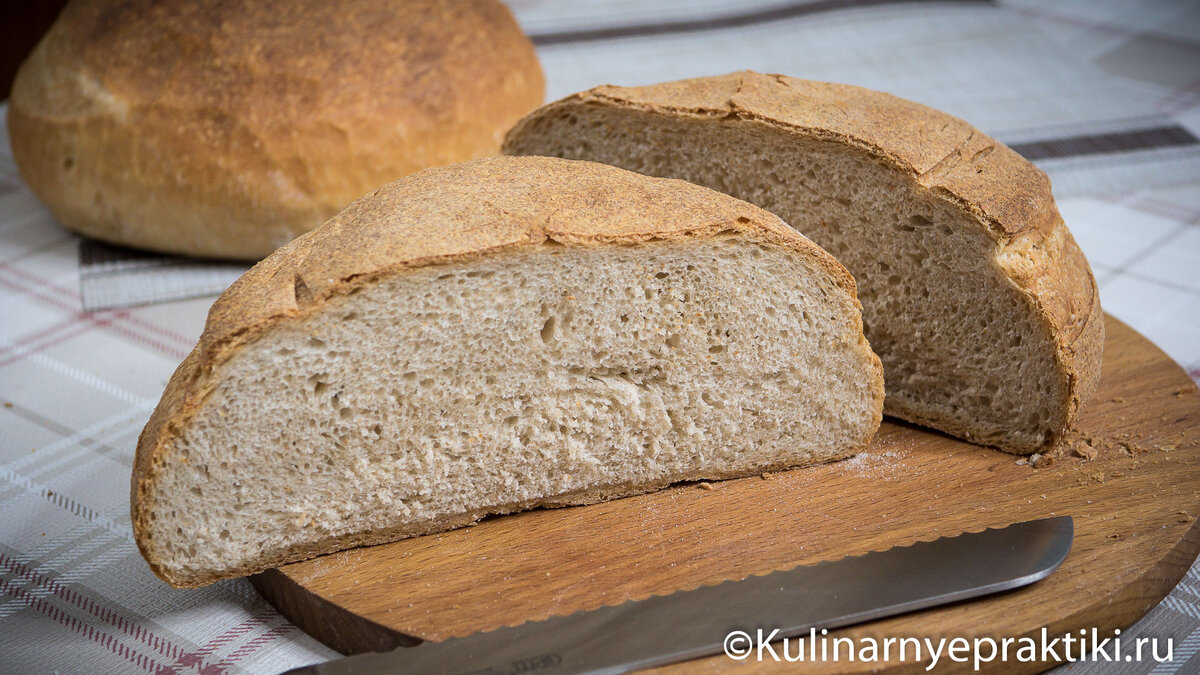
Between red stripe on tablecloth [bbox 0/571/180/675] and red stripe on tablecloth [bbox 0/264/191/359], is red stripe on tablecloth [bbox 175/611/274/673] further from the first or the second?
red stripe on tablecloth [bbox 0/264/191/359]

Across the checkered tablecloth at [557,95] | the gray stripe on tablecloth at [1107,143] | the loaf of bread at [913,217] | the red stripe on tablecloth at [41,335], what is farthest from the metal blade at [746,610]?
the gray stripe on tablecloth at [1107,143]

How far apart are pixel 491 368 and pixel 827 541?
0.84 meters

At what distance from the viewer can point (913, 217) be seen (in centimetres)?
266

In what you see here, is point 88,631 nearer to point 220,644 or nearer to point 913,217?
point 220,644

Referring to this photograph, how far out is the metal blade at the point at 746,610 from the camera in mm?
1958

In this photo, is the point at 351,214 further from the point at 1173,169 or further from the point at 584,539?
the point at 1173,169

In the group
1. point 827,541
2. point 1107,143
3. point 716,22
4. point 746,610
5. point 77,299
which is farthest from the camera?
point 716,22

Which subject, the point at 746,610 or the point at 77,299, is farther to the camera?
the point at 77,299

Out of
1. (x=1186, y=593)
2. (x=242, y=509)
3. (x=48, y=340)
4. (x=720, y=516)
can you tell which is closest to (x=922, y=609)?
(x=720, y=516)

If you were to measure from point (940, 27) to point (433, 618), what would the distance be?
465 cm

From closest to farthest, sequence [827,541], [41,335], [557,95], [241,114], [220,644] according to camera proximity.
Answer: [220,644], [827,541], [41,335], [241,114], [557,95]

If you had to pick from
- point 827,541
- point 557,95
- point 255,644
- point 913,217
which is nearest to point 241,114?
point 557,95

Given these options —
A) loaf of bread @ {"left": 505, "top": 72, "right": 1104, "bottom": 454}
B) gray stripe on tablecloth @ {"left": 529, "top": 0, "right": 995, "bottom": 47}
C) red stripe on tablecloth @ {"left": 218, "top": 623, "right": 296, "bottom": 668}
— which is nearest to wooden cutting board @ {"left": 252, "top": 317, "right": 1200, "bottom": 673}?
red stripe on tablecloth @ {"left": 218, "top": 623, "right": 296, "bottom": 668}

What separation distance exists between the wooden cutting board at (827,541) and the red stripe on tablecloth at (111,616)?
214mm
